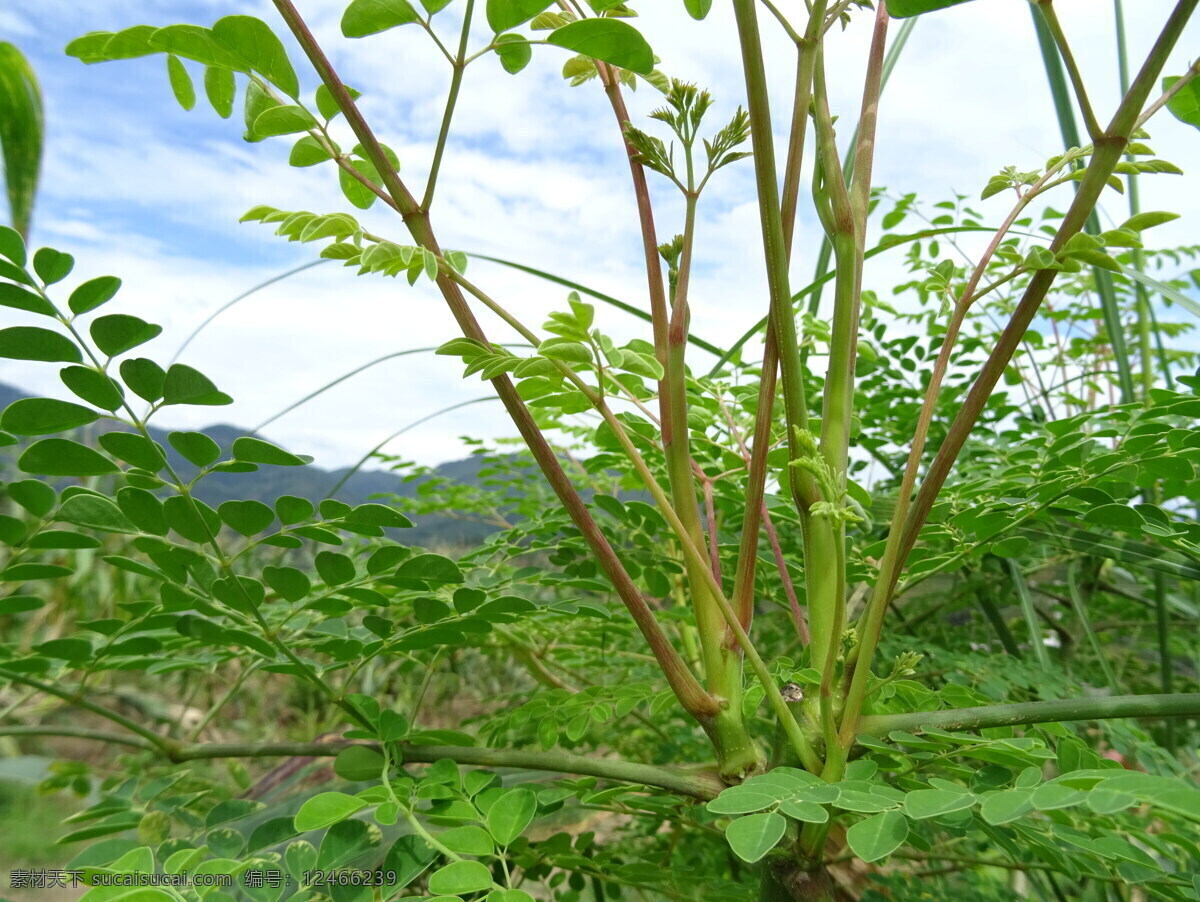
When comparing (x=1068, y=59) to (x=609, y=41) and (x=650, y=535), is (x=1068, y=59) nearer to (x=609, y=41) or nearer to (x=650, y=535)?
(x=609, y=41)

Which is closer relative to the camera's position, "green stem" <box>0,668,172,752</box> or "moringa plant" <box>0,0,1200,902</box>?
"moringa plant" <box>0,0,1200,902</box>

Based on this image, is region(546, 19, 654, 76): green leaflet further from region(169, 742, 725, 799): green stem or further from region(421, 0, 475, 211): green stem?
region(169, 742, 725, 799): green stem

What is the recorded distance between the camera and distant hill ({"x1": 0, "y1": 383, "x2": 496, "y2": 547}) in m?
1.08

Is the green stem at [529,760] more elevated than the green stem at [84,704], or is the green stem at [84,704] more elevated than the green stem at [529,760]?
the green stem at [84,704]

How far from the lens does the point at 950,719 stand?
0.34 m

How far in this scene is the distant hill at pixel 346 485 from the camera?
108cm

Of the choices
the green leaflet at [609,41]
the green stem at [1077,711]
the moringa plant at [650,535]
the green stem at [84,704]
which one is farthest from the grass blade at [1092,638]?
the green stem at [84,704]

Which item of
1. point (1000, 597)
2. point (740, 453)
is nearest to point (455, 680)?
point (1000, 597)

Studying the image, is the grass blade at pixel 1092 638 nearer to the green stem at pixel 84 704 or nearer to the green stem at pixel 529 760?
the green stem at pixel 529 760

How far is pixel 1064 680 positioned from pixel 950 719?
13.6 inches

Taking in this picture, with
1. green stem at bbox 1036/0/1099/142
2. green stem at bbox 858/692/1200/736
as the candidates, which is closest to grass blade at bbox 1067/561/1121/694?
green stem at bbox 858/692/1200/736

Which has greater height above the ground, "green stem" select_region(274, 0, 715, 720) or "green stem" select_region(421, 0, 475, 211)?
"green stem" select_region(421, 0, 475, 211)

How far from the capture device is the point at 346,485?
220 cm

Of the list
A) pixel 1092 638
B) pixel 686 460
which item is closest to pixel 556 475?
pixel 686 460
